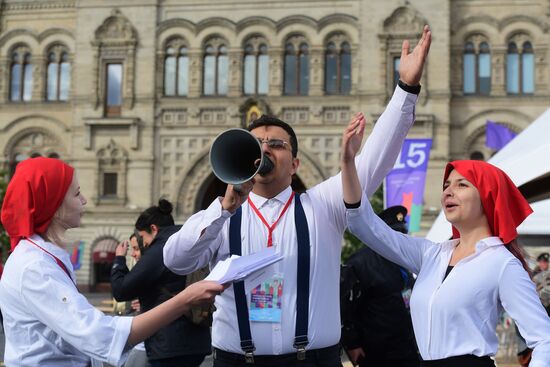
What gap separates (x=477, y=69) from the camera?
26.6 m

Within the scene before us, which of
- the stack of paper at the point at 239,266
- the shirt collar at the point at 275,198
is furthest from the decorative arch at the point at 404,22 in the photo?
the stack of paper at the point at 239,266

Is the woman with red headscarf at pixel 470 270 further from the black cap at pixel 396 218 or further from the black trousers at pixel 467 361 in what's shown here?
the black cap at pixel 396 218

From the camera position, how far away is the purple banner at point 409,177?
629 inches

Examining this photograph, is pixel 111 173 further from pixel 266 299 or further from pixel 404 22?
pixel 266 299

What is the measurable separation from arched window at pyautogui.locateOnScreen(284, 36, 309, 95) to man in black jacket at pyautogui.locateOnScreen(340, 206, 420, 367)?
21.6 meters

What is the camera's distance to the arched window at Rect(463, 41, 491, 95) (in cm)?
2652

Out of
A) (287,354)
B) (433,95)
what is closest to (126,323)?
(287,354)

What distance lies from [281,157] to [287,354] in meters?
0.94

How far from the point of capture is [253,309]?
11.5 feet

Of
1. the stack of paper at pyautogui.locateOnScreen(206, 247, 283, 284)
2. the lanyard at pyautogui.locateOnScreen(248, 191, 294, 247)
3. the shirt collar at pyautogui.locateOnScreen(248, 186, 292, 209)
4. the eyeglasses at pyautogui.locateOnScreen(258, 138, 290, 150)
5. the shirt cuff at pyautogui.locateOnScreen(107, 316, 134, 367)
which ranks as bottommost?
the shirt cuff at pyautogui.locateOnScreen(107, 316, 134, 367)

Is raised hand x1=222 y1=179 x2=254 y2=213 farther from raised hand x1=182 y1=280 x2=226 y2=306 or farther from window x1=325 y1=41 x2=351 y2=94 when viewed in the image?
window x1=325 y1=41 x2=351 y2=94

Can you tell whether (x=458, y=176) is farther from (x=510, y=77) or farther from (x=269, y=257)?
(x=510, y=77)

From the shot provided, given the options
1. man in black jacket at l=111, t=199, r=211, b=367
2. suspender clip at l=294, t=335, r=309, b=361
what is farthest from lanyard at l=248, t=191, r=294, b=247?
man in black jacket at l=111, t=199, r=211, b=367

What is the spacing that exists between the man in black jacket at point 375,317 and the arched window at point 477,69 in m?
21.8
